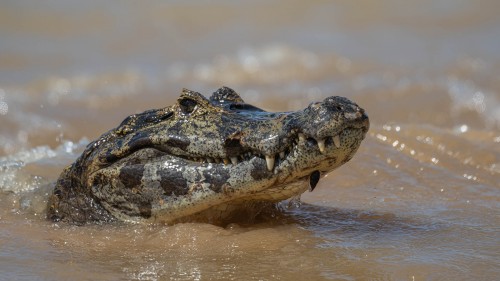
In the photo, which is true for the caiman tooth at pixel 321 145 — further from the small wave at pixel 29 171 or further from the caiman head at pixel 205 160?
the small wave at pixel 29 171

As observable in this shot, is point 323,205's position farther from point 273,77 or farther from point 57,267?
point 273,77

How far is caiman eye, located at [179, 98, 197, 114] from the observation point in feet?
17.4

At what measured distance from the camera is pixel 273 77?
13852mm

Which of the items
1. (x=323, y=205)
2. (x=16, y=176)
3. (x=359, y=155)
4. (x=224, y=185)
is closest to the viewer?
(x=224, y=185)

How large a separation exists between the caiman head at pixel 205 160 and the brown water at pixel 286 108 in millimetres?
166

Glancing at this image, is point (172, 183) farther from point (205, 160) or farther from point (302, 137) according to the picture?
point (302, 137)

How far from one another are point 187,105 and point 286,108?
639cm

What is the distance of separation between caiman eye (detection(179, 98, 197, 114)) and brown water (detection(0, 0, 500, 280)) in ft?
2.26

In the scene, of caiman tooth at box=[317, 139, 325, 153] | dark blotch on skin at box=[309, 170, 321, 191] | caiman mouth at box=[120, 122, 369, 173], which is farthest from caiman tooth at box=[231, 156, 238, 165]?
caiman tooth at box=[317, 139, 325, 153]

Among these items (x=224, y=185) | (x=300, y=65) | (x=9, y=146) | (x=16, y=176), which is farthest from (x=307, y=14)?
(x=224, y=185)

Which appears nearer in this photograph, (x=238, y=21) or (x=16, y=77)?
(x=16, y=77)

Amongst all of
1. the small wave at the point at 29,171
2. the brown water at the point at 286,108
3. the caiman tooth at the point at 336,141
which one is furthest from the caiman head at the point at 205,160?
the small wave at the point at 29,171

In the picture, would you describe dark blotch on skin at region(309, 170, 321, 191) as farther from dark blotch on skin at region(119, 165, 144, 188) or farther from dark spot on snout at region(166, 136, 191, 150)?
dark blotch on skin at region(119, 165, 144, 188)

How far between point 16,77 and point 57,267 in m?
9.37
